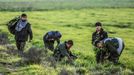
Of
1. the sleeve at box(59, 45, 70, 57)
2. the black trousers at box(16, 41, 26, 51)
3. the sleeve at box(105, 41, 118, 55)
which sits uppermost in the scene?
the sleeve at box(105, 41, 118, 55)

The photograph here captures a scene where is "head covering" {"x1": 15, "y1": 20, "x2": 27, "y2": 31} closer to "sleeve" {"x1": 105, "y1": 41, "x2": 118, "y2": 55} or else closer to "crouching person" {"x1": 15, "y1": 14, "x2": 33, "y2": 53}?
"crouching person" {"x1": 15, "y1": 14, "x2": 33, "y2": 53}

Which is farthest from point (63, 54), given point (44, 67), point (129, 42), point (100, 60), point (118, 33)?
point (118, 33)

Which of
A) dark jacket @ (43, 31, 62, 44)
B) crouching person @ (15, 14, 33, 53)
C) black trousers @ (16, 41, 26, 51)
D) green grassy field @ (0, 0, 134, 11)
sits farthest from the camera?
green grassy field @ (0, 0, 134, 11)

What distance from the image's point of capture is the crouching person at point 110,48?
1556cm

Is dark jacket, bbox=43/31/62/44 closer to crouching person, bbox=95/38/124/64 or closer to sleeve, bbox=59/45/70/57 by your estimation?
sleeve, bbox=59/45/70/57

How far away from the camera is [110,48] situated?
15594mm

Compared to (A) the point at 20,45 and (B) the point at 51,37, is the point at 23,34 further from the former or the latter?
(B) the point at 51,37

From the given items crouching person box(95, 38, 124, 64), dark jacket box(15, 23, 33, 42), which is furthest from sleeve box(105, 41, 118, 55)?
dark jacket box(15, 23, 33, 42)

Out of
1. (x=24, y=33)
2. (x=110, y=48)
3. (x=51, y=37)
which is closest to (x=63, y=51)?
(x=110, y=48)

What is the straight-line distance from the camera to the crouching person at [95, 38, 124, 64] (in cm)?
1556

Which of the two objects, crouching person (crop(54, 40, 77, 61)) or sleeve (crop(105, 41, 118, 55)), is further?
crouching person (crop(54, 40, 77, 61))

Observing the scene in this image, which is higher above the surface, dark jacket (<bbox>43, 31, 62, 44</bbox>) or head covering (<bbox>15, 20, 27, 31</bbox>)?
head covering (<bbox>15, 20, 27, 31</bbox>)

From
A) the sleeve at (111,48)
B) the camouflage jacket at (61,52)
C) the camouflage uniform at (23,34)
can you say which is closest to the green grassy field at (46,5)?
the camouflage uniform at (23,34)

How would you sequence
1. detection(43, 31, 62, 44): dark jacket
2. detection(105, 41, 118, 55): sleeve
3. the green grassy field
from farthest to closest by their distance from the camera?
the green grassy field
detection(43, 31, 62, 44): dark jacket
detection(105, 41, 118, 55): sleeve
